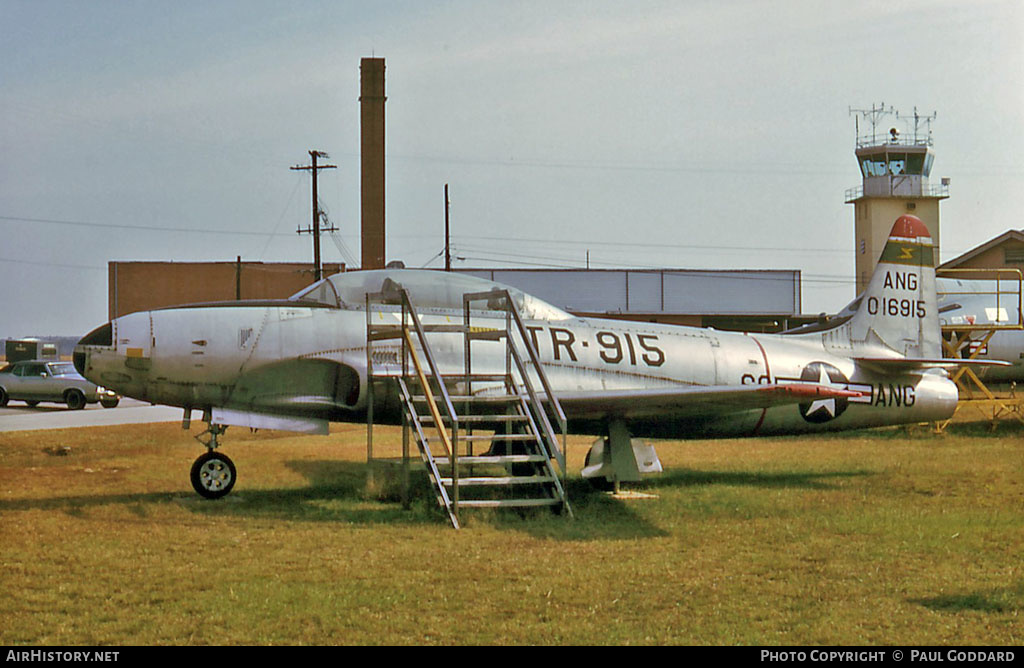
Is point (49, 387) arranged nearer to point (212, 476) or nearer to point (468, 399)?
point (212, 476)

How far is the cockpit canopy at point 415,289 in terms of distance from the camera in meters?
12.8

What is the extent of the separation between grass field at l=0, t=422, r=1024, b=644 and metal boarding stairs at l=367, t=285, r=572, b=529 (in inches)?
17.7

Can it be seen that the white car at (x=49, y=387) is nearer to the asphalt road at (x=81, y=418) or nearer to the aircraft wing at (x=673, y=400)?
the asphalt road at (x=81, y=418)

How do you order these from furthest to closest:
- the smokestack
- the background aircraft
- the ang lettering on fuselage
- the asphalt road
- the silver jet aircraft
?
the smokestack → the background aircraft → the asphalt road → the ang lettering on fuselage → the silver jet aircraft

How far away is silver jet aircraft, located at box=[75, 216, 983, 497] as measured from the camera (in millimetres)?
11672

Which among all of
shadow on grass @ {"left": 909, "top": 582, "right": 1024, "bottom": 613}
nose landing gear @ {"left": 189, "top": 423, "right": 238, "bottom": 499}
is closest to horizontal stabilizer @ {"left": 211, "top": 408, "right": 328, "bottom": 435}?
nose landing gear @ {"left": 189, "top": 423, "right": 238, "bottom": 499}

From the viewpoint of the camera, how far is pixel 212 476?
12.0 m

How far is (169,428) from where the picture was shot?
23234mm

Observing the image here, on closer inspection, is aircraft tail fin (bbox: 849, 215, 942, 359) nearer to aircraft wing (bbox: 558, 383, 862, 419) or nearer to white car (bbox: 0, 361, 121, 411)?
aircraft wing (bbox: 558, 383, 862, 419)

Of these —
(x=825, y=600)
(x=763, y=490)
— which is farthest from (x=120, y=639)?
(x=763, y=490)

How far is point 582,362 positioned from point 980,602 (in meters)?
6.66

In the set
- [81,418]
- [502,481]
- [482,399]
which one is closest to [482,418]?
[482,399]
